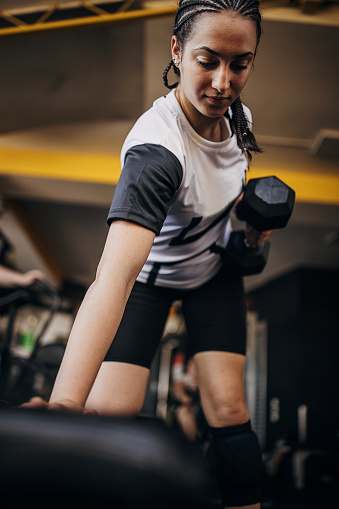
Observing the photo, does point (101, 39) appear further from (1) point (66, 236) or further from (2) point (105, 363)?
(1) point (66, 236)

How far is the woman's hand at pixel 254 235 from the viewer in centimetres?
124

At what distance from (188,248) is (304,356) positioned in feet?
19.0

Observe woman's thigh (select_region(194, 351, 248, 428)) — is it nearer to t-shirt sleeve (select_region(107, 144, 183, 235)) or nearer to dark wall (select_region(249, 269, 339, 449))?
t-shirt sleeve (select_region(107, 144, 183, 235))

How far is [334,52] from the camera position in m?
3.22

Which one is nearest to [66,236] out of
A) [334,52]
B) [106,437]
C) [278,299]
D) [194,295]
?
[278,299]

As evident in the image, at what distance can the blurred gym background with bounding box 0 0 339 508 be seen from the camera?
3221mm

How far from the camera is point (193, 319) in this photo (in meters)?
1.28

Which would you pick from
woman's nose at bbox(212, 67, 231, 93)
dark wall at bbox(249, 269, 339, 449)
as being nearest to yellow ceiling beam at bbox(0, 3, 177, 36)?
woman's nose at bbox(212, 67, 231, 93)

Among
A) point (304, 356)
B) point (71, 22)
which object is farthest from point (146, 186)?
point (304, 356)

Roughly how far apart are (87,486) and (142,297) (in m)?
0.94

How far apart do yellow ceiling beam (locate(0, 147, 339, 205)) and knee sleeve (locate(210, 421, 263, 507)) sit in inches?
158

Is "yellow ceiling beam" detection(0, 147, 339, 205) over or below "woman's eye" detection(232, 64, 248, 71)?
over

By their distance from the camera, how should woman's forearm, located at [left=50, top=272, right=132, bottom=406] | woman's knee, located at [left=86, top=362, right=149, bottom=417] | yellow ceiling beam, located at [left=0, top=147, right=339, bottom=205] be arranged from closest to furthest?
woman's forearm, located at [left=50, top=272, right=132, bottom=406]
woman's knee, located at [left=86, top=362, right=149, bottom=417]
yellow ceiling beam, located at [left=0, top=147, right=339, bottom=205]

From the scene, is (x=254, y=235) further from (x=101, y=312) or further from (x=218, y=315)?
(x=101, y=312)
